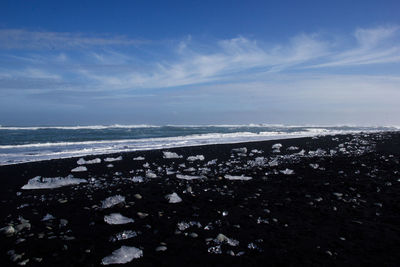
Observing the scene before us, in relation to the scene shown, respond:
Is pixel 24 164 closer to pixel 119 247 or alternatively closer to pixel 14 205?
pixel 14 205

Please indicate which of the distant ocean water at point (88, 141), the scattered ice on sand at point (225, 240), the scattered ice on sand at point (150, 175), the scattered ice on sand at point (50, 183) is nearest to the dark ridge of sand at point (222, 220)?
the scattered ice on sand at point (225, 240)

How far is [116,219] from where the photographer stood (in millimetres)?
4488

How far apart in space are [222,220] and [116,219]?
1.71 m

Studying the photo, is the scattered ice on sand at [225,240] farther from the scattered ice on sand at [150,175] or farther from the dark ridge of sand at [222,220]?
the scattered ice on sand at [150,175]

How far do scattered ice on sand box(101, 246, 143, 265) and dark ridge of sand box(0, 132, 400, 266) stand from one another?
0.07 m

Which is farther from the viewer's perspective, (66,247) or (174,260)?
(66,247)

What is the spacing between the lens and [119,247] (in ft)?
11.7

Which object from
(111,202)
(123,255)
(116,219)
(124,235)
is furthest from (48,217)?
(123,255)

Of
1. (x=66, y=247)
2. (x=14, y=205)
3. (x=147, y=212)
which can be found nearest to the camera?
(x=66, y=247)

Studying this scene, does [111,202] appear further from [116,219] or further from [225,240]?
[225,240]

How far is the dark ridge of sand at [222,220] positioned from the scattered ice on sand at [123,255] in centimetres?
7

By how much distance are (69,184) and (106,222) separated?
3.21 metres

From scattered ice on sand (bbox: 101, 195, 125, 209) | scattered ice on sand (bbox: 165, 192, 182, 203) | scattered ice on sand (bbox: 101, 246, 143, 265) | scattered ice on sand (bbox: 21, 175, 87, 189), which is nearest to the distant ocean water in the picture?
scattered ice on sand (bbox: 21, 175, 87, 189)

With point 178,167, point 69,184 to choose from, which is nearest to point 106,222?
point 69,184
